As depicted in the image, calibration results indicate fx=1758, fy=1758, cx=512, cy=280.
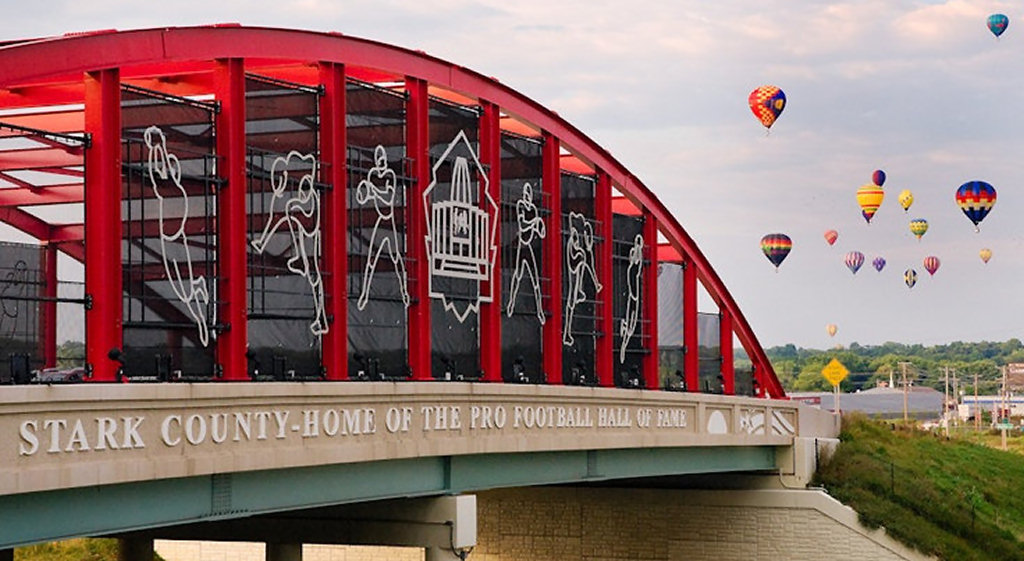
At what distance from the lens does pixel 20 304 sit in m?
22.9

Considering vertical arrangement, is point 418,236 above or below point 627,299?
above

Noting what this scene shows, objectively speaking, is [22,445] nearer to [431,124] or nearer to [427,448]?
[427,448]

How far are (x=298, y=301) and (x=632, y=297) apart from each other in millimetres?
15237

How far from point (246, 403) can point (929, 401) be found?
167 metres

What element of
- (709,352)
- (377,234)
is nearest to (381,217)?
(377,234)

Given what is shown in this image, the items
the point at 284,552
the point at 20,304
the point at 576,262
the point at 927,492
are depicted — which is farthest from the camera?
the point at 927,492

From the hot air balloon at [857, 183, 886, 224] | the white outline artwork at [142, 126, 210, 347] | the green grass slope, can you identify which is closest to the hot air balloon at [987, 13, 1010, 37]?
the hot air balloon at [857, 183, 886, 224]

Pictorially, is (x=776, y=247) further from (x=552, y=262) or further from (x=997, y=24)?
(x=552, y=262)

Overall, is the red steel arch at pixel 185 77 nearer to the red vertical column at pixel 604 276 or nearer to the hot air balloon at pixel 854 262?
the red vertical column at pixel 604 276

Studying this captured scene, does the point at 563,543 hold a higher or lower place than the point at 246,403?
lower

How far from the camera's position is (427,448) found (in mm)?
26938

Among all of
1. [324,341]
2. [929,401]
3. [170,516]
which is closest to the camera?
[170,516]

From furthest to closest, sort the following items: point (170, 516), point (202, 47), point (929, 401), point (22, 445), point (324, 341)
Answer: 1. point (929, 401)
2. point (324, 341)
3. point (202, 47)
4. point (170, 516)
5. point (22, 445)

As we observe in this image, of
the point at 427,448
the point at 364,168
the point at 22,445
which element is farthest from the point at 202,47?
the point at 22,445
